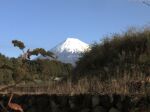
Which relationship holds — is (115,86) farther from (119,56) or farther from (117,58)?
(117,58)

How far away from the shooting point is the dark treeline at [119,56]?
53.5 feet

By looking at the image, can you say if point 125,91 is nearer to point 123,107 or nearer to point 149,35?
point 123,107

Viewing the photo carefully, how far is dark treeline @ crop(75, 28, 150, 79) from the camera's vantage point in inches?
642

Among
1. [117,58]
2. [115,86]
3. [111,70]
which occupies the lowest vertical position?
[115,86]

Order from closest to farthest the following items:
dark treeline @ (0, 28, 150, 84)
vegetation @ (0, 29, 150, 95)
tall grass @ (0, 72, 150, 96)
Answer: tall grass @ (0, 72, 150, 96), vegetation @ (0, 29, 150, 95), dark treeline @ (0, 28, 150, 84)

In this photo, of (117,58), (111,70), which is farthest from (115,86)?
(117,58)

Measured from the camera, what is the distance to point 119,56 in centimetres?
1736

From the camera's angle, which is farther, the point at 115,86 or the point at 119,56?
the point at 119,56

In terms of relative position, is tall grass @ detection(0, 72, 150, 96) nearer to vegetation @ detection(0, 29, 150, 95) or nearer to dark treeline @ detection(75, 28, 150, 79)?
vegetation @ detection(0, 29, 150, 95)

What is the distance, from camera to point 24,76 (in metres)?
2.57

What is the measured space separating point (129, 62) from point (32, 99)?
3738 millimetres

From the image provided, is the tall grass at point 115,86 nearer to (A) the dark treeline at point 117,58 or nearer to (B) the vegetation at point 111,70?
(B) the vegetation at point 111,70

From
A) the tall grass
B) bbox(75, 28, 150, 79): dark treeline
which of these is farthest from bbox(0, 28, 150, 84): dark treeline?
the tall grass

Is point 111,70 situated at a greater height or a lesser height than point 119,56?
lesser
